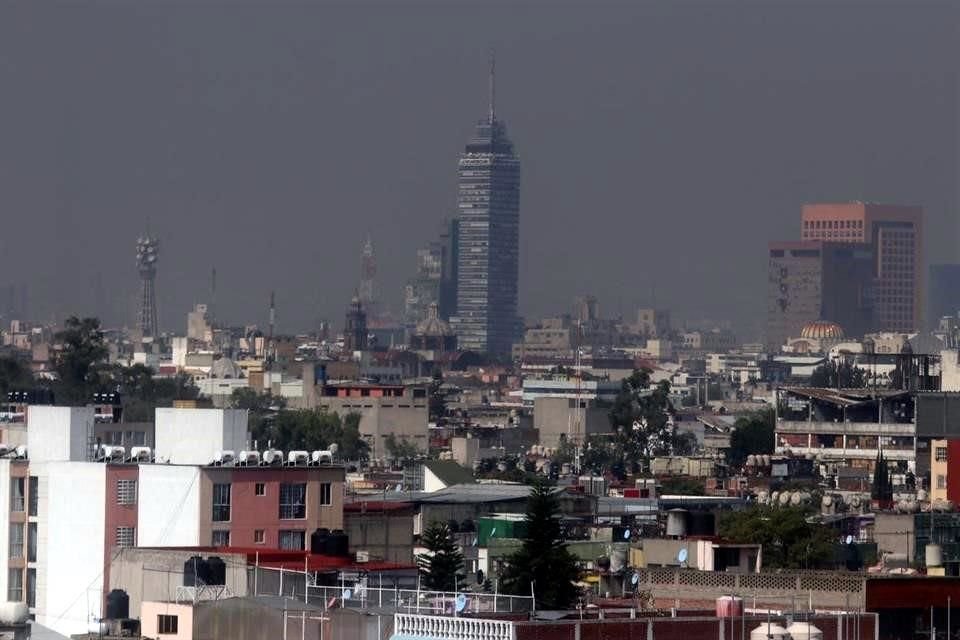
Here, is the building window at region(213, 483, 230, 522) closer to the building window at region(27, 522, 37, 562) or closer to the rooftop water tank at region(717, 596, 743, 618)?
the building window at region(27, 522, 37, 562)

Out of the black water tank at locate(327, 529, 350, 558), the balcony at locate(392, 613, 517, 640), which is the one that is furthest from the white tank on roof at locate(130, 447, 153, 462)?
the balcony at locate(392, 613, 517, 640)

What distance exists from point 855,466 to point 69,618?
70.8 meters

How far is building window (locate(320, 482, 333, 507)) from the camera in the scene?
147 feet

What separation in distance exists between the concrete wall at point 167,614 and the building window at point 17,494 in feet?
59.6

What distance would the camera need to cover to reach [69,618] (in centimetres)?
4006

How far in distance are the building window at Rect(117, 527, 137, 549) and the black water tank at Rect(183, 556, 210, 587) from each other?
37.1ft

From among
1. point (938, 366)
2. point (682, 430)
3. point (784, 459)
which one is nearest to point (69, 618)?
point (784, 459)

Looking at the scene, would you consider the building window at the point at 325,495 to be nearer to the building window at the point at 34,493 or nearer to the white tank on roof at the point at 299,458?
the white tank on roof at the point at 299,458

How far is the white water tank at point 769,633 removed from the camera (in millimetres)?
21797

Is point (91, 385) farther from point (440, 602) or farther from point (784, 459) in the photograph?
point (440, 602)

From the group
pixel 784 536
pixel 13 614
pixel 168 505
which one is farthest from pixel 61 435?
pixel 13 614

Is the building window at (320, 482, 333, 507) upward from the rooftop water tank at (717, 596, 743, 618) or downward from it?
downward

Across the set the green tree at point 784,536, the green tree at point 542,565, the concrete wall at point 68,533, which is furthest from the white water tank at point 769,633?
the concrete wall at point 68,533

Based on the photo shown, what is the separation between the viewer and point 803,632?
877 inches
